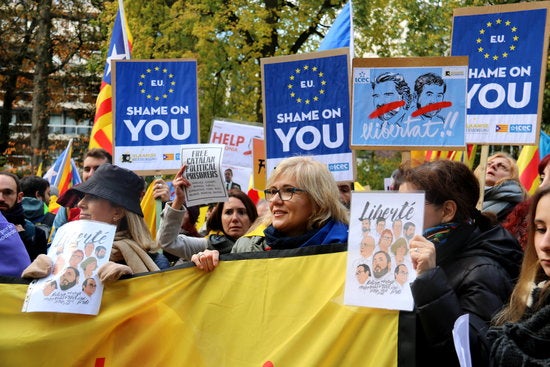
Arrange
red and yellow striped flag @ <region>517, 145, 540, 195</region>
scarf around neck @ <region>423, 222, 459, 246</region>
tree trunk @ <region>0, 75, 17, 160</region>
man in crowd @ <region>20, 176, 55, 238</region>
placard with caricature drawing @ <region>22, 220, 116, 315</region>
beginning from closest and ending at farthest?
scarf around neck @ <region>423, 222, 459, 246</region>, placard with caricature drawing @ <region>22, 220, 116, 315</region>, man in crowd @ <region>20, 176, 55, 238</region>, red and yellow striped flag @ <region>517, 145, 540, 195</region>, tree trunk @ <region>0, 75, 17, 160</region>

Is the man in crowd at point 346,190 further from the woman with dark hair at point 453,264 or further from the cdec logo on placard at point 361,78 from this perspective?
the woman with dark hair at point 453,264

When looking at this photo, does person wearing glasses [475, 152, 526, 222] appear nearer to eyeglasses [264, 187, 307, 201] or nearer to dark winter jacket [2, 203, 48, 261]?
eyeglasses [264, 187, 307, 201]

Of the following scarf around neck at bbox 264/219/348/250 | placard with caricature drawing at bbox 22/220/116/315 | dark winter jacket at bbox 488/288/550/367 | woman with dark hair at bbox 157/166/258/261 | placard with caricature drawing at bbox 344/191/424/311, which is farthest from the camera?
woman with dark hair at bbox 157/166/258/261

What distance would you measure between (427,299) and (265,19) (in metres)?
16.1

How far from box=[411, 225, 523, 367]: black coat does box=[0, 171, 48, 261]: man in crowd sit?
3208mm

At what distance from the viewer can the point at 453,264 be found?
13.0ft

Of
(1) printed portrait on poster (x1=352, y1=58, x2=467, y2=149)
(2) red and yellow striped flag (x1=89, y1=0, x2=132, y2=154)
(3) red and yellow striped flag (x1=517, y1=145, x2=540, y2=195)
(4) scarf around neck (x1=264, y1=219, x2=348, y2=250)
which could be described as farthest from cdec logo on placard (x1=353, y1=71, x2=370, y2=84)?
(3) red and yellow striped flag (x1=517, y1=145, x2=540, y2=195)

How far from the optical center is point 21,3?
2917cm

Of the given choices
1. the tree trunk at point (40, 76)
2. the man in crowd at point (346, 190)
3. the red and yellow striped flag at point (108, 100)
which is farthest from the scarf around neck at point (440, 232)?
the tree trunk at point (40, 76)

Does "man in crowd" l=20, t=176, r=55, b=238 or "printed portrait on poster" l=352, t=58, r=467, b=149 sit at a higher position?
"printed portrait on poster" l=352, t=58, r=467, b=149

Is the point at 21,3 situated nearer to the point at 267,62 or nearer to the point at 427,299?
the point at 267,62

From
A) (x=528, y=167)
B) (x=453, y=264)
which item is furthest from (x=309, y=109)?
(x=528, y=167)

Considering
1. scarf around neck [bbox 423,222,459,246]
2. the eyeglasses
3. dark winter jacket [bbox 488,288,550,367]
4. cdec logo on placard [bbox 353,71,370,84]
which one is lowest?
dark winter jacket [bbox 488,288,550,367]

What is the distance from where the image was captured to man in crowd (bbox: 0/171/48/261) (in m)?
6.25
